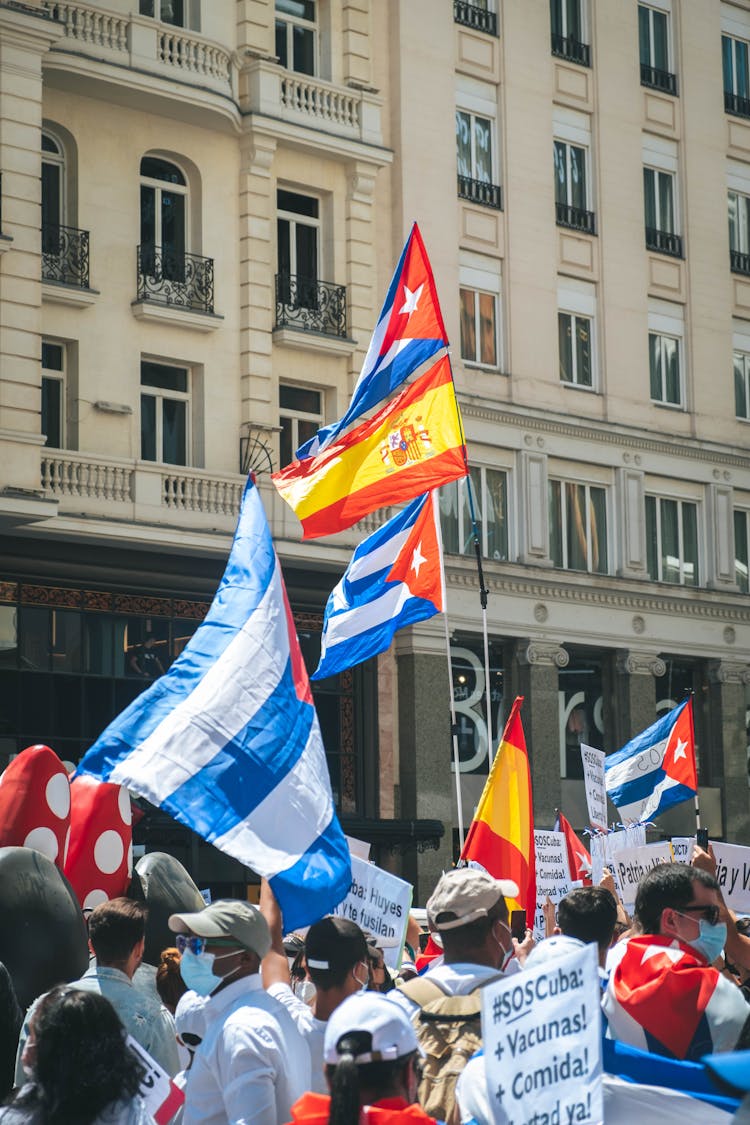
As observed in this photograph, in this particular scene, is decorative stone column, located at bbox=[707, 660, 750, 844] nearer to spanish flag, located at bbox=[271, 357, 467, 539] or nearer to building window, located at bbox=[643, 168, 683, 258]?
building window, located at bbox=[643, 168, 683, 258]

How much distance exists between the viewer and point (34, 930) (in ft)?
27.7

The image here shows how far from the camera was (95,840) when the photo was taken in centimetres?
1092

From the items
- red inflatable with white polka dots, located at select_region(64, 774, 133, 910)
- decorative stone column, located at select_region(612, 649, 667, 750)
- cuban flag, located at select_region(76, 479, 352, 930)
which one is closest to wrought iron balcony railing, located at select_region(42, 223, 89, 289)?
decorative stone column, located at select_region(612, 649, 667, 750)

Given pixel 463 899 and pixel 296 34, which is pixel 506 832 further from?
pixel 296 34

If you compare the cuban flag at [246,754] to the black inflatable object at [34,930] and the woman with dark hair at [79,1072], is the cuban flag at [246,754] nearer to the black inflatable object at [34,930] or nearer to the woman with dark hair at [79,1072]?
the woman with dark hair at [79,1072]

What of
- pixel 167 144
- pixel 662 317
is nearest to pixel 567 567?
pixel 662 317

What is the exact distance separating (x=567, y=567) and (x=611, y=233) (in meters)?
6.01

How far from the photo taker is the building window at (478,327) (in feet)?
98.8

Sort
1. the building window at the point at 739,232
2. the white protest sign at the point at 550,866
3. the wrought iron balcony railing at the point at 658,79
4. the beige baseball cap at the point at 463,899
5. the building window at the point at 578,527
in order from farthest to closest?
the building window at the point at 739,232 → the wrought iron balcony railing at the point at 658,79 → the building window at the point at 578,527 → the white protest sign at the point at 550,866 → the beige baseball cap at the point at 463,899

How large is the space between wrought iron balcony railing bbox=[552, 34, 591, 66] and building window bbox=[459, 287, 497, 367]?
Answer: 4867 millimetres

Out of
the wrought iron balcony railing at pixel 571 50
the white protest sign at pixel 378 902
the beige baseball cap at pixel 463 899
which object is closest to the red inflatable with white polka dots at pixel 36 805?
the white protest sign at pixel 378 902

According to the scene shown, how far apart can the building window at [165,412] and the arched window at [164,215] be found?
1.40 metres

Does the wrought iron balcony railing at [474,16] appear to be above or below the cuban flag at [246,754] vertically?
above

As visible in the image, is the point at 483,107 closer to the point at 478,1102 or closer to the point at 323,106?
the point at 323,106
